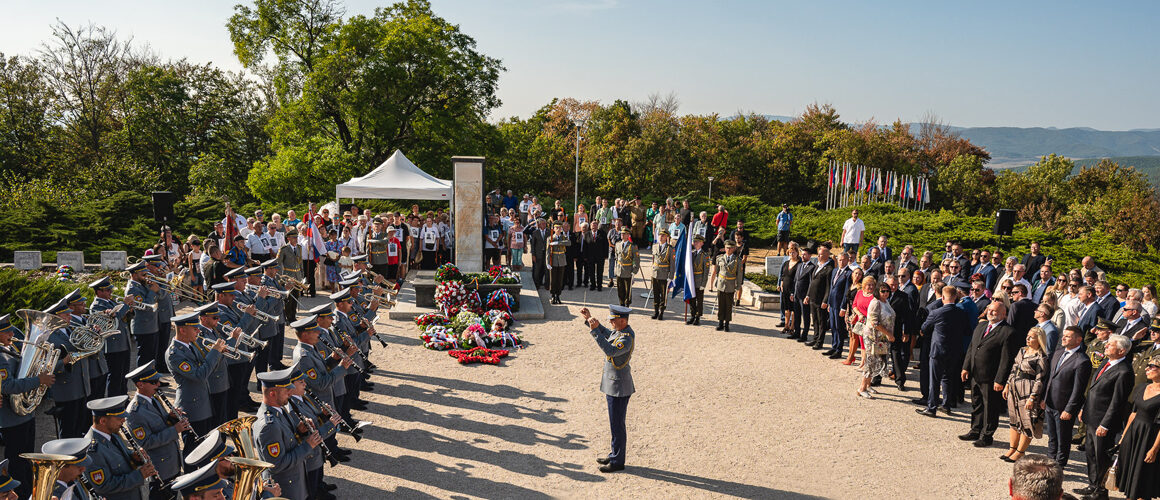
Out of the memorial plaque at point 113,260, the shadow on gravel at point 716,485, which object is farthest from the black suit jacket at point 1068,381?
the memorial plaque at point 113,260

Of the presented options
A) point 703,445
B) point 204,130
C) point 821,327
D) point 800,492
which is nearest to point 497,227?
point 821,327

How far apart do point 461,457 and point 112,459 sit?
325cm

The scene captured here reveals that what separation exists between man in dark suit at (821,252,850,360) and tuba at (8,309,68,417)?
1021 cm

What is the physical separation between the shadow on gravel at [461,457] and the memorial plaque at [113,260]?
42.3 feet

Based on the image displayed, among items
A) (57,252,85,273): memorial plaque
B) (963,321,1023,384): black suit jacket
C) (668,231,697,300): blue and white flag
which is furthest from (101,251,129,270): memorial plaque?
(963,321,1023,384): black suit jacket

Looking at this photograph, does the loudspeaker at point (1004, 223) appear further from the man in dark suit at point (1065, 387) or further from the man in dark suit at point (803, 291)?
the man in dark suit at point (1065, 387)

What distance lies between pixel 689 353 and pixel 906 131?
4358 cm

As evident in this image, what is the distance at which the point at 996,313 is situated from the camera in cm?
746

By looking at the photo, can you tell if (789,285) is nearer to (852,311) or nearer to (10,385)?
(852,311)

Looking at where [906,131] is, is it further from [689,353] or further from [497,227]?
[689,353]

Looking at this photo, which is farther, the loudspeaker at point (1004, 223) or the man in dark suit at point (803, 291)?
the loudspeaker at point (1004, 223)

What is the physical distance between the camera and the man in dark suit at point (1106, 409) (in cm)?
621

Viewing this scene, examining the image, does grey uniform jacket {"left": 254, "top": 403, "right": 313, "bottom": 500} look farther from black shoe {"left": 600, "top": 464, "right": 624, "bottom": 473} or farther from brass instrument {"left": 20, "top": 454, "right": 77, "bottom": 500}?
black shoe {"left": 600, "top": 464, "right": 624, "bottom": 473}

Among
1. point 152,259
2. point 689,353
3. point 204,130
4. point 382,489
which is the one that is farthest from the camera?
point 204,130
